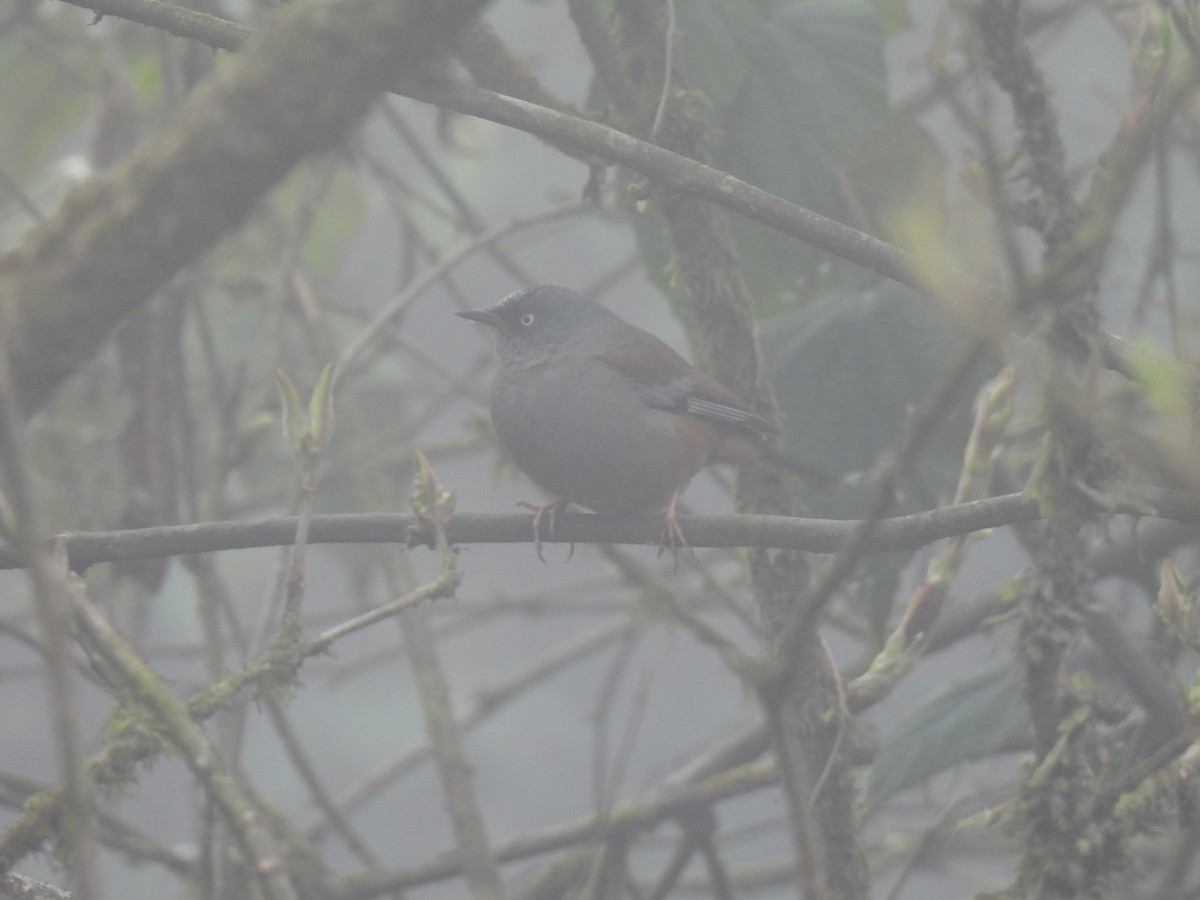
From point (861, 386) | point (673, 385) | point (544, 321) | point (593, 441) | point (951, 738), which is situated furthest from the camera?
point (544, 321)

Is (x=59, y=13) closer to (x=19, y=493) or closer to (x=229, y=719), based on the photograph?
(x=229, y=719)

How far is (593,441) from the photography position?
3992 mm

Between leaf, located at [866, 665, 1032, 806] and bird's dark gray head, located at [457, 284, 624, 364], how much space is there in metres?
1.72

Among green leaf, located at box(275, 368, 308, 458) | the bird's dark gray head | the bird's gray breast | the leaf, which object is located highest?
the bird's dark gray head

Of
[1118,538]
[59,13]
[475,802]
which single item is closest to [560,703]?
[475,802]

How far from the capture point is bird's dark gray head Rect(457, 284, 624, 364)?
4.50m

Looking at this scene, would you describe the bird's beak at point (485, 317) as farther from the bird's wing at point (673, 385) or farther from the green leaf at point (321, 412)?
the green leaf at point (321, 412)

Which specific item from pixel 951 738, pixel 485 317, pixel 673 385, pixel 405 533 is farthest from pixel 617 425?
pixel 405 533

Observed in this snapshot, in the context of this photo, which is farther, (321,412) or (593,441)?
(593,441)

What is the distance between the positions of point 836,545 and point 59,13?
571 cm

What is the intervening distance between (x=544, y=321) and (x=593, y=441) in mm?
791

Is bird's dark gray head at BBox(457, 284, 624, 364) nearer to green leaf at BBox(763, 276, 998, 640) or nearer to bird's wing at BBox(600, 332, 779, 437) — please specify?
bird's wing at BBox(600, 332, 779, 437)

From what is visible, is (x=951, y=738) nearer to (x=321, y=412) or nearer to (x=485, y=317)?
(x=321, y=412)

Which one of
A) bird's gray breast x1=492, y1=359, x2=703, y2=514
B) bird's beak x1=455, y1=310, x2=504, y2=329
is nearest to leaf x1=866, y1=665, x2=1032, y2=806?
bird's gray breast x1=492, y1=359, x2=703, y2=514
